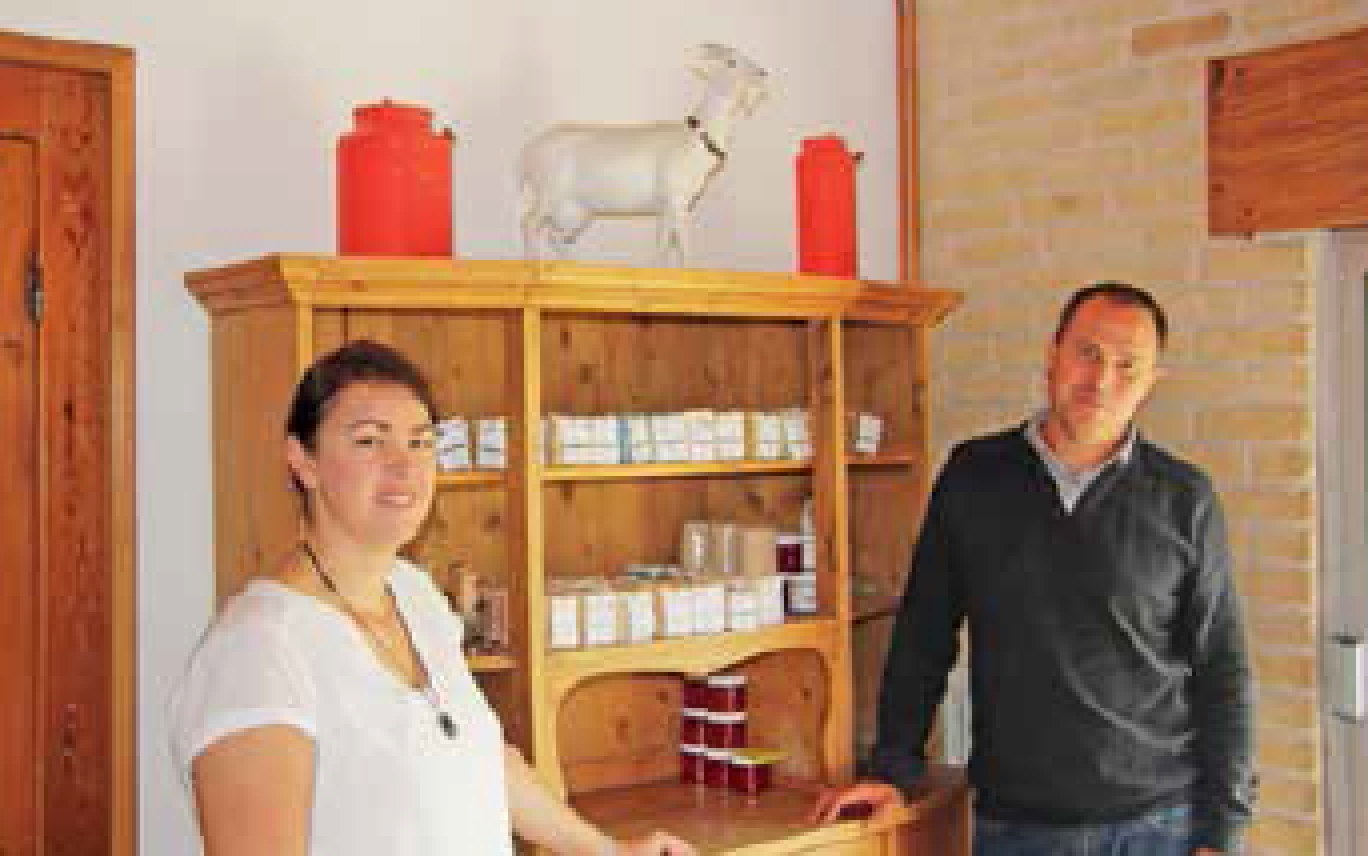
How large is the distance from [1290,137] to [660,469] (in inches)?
55.6

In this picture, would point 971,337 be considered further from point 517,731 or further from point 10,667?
point 10,667

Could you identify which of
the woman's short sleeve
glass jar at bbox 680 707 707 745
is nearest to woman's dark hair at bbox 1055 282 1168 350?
glass jar at bbox 680 707 707 745

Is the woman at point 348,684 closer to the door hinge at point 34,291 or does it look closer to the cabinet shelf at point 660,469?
the cabinet shelf at point 660,469

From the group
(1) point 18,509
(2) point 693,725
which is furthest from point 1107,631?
(1) point 18,509

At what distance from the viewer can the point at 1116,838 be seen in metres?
2.77

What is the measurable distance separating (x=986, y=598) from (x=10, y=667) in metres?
1.67

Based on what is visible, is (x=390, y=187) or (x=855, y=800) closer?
(x=390, y=187)

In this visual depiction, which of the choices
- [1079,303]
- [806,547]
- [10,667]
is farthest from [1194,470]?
[10,667]

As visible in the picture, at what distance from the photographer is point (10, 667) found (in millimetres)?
2588

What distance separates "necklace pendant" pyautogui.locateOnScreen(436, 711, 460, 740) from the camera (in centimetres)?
190

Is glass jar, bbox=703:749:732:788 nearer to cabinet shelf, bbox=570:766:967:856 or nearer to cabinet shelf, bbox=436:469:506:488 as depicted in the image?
cabinet shelf, bbox=570:766:967:856

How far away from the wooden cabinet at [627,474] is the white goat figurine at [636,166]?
0.61ft

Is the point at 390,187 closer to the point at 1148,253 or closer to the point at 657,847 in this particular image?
the point at 657,847

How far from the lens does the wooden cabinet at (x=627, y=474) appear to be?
2.63m
